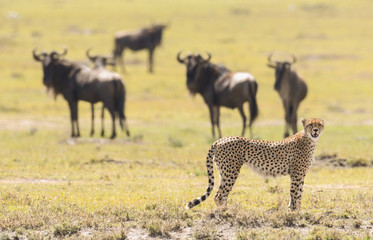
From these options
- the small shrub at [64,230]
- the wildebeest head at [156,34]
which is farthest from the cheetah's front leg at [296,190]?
the wildebeest head at [156,34]

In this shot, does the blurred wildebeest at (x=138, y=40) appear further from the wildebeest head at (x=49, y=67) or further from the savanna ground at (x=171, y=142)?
the wildebeest head at (x=49, y=67)

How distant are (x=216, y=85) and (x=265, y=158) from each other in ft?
36.8

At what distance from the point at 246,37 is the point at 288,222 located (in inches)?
1717

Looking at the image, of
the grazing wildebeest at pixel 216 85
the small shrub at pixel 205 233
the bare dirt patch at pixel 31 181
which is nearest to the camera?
the small shrub at pixel 205 233

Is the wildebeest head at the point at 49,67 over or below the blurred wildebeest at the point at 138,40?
over

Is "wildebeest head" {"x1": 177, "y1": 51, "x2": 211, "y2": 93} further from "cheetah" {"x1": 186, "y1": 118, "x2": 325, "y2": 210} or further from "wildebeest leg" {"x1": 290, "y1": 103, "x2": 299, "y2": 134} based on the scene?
"cheetah" {"x1": 186, "y1": 118, "x2": 325, "y2": 210}

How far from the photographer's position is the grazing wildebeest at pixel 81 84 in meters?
21.4

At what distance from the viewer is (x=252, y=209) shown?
36.7ft

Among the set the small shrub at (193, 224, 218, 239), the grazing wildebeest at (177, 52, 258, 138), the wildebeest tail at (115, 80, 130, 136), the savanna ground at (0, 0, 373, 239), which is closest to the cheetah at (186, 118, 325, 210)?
the savanna ground at (0, 0, 373, 239)

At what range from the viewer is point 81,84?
21.7m

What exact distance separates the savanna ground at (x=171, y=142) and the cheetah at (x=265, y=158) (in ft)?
1.32

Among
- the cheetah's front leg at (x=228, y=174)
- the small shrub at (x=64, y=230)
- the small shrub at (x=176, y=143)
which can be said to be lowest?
the small shrub at (x=176, y=143)

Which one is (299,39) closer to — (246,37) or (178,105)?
(246,37)

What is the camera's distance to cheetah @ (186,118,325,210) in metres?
10.6
